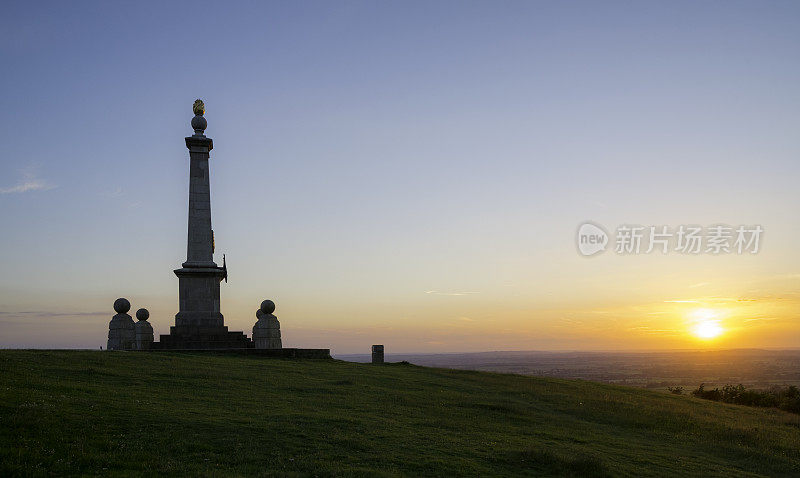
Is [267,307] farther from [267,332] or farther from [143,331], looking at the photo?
[143,331]

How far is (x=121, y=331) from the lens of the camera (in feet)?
123

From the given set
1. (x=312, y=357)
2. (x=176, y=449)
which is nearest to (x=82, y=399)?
(x=176, y=449)

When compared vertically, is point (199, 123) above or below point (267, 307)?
above

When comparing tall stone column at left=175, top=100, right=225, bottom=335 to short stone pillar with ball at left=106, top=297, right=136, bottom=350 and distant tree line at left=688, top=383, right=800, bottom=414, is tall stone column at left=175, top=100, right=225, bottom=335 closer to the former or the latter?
short stone pillar with ball at left=106, top=297, right=136, bottom=350

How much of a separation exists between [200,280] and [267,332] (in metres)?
5.03

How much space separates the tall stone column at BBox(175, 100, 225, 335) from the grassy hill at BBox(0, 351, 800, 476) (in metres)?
6.37

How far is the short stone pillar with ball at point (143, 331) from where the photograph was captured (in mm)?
37031

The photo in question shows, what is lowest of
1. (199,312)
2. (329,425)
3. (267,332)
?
(329,425)

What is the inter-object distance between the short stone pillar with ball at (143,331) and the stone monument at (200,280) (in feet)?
3.68

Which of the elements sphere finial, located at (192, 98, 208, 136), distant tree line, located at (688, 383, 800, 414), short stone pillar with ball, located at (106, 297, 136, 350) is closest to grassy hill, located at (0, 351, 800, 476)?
distant tree line, located at (688, 383, 800, 414)

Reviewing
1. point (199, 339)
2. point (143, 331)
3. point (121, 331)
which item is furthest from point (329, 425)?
point (121, 331)

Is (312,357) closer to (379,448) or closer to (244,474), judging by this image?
(379,448)

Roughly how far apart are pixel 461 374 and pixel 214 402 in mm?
18954

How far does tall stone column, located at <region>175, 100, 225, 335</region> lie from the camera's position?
3766 cm
